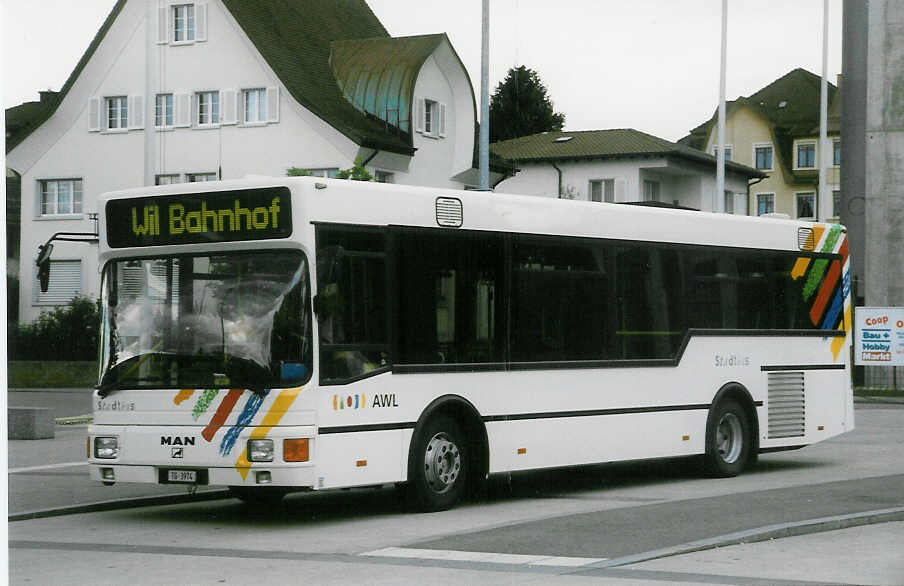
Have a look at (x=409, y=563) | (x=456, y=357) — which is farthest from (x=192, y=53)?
(x=409, y=563)

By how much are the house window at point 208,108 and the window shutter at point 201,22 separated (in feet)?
6.30

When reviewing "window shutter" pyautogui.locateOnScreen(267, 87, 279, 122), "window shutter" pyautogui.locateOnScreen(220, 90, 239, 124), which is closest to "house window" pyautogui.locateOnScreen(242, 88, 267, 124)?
"window shutter" pyautogui.locateOnScreen(267, 87, 279, 122)

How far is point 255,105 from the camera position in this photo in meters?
51.8

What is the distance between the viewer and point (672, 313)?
624 inches

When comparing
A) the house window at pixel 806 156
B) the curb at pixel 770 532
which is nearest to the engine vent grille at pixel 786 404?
the curb at pixel 770 532

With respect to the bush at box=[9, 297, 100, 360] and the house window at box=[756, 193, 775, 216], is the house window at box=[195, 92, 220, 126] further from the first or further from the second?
the house window at box=[756, 193, 775, 216]

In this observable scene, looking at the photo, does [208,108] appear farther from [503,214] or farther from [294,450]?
[294,450]

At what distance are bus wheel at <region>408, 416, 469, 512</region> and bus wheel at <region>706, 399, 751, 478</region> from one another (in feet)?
12.8

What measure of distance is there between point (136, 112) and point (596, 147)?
25941 millimetres

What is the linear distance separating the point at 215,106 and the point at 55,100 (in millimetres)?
6437

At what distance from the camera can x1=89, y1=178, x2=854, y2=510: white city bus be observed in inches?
465

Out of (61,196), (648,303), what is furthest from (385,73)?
(648,303)

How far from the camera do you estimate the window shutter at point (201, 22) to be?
52194 mm

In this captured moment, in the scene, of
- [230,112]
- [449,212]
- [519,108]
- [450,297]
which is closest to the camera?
[450,297]
